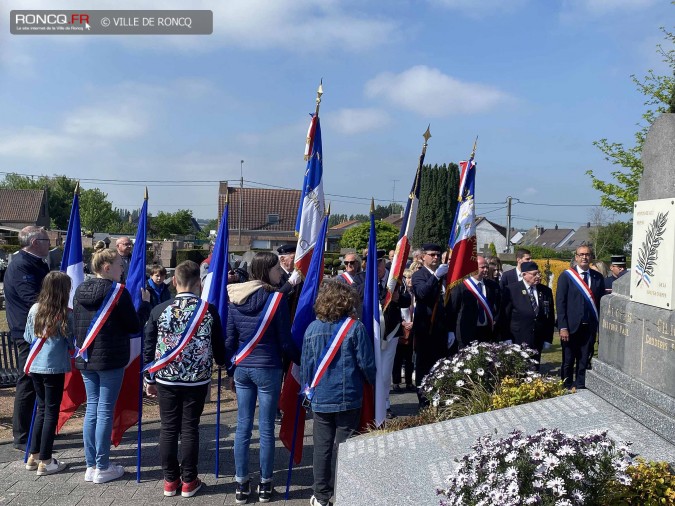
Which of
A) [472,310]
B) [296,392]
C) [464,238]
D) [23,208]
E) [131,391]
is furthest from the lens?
[23,208]

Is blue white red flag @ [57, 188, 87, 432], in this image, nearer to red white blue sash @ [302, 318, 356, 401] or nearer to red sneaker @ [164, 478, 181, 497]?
red sneaker @ [164, 478, 181, 497]

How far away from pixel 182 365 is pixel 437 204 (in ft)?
141

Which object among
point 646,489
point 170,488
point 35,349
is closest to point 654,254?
point 646,489

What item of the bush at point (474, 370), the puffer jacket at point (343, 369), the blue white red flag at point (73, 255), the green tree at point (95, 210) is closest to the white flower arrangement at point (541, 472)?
the puffer jacket at point (343, 369)

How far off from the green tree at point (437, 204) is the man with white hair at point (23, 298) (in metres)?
40.9

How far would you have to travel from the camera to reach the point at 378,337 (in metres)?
5.73

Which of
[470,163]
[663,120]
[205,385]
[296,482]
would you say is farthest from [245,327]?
[470,163]

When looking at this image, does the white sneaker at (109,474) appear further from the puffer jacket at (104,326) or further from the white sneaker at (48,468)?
the puffer jacket at (104,326)

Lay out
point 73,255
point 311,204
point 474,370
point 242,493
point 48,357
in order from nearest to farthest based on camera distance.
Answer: point 242,493 → point 48,357 → point 474,370 → point 73,255 → point 311,204

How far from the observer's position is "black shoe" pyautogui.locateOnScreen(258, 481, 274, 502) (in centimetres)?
504

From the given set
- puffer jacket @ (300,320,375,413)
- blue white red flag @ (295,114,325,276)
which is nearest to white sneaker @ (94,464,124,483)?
puffer jacket @ (300,320,375,413)

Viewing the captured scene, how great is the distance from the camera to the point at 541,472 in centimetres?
309

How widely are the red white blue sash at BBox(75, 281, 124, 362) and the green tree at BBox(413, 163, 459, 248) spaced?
41348mm

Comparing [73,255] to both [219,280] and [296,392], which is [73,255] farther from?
[296,392]
